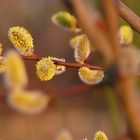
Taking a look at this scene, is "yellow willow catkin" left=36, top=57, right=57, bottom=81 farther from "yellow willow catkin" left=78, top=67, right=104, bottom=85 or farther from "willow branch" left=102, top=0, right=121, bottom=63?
"willow branch" left=102, top=0, right=121, bottom=63

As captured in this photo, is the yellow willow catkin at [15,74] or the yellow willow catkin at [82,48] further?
the yellow willow catkin at [82,48]

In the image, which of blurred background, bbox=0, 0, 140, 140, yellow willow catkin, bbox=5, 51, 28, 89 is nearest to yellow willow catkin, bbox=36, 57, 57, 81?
yellow willow catkin, bbox=5, 51, 28, 89

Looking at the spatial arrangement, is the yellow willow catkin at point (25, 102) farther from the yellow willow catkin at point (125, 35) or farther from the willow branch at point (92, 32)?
the yellow willow catkin at point (125, 35)

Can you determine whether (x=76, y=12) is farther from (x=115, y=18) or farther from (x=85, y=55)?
(x=85, y=55)

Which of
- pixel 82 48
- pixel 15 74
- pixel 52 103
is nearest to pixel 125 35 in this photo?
pixel 82 48

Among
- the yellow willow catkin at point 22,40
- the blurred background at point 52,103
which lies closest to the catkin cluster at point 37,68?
the yellow willow catkin at point 22,40

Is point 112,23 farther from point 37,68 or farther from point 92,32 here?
point 37,68

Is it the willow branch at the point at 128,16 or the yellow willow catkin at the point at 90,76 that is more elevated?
the willow branch at the point at 128,16
